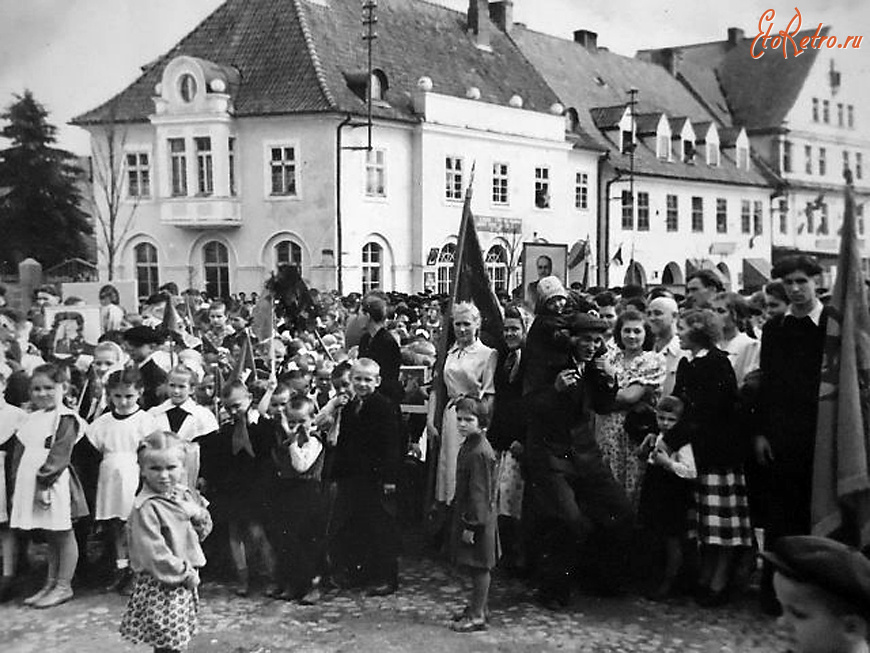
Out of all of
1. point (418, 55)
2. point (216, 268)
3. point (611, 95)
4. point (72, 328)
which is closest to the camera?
point (72, 328)

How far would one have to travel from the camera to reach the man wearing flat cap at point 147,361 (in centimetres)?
661

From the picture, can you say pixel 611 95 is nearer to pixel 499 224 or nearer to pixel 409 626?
pixel 499 224

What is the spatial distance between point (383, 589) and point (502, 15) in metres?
28.1

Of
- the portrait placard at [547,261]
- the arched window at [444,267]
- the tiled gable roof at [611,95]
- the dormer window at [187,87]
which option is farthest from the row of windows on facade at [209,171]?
the portrait placard at [547,261]

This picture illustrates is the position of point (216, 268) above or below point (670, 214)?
below

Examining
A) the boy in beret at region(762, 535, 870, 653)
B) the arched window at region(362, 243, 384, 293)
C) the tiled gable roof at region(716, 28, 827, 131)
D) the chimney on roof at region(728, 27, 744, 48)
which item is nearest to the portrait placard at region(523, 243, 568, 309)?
the tiled gable roof at region(716, 28, 827, 131)

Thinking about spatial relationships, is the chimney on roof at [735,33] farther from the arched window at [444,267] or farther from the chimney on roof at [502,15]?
the chimney on roof at [502,15]

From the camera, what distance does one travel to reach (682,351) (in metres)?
5.97

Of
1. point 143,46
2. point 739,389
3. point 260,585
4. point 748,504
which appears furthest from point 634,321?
point 143,46

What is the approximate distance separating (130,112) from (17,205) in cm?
1696

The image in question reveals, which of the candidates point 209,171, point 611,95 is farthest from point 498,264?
point 611,95

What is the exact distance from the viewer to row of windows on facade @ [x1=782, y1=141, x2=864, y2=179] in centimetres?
687

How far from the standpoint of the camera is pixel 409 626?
5.39m

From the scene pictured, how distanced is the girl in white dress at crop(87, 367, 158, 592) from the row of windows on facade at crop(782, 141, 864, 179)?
13.5 feet
